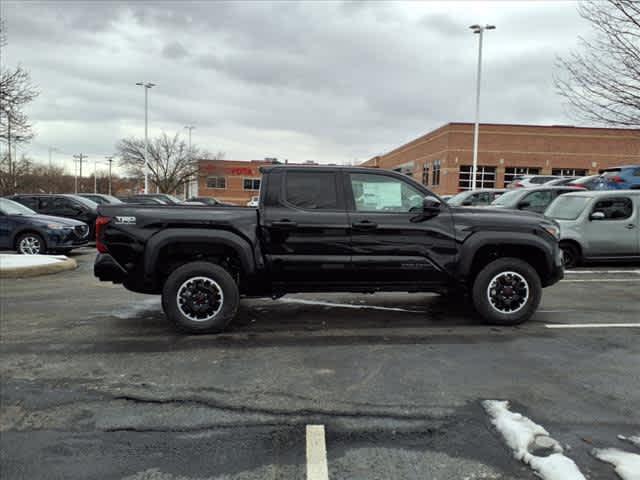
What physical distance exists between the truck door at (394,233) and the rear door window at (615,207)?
6.31 m

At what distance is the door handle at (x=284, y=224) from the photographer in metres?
5.31

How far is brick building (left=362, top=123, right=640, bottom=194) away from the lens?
1639 inches

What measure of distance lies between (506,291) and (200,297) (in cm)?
361

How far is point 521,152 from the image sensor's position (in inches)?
1658

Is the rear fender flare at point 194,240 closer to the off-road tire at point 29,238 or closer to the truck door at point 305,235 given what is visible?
the truck door at point 305,235

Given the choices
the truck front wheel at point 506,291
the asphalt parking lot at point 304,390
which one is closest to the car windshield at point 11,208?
the asphalt parking lot at point 304,390

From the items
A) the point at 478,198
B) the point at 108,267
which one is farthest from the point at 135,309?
the point at 478,198

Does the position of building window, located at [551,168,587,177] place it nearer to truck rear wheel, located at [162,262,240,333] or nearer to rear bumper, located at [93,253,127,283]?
truck rear wheel, located at [162,262,240,333]

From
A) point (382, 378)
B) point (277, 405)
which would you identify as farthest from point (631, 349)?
point (277, 405)

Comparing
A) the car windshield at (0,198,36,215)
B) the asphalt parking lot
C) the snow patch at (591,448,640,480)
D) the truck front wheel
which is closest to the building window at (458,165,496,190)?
the car windshield at (0,198,36,215)

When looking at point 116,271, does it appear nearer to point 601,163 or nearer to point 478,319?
point 478,319

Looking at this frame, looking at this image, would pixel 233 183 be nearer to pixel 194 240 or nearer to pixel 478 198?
pixel 478 198

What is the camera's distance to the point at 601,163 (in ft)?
141

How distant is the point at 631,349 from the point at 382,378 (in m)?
2.80
